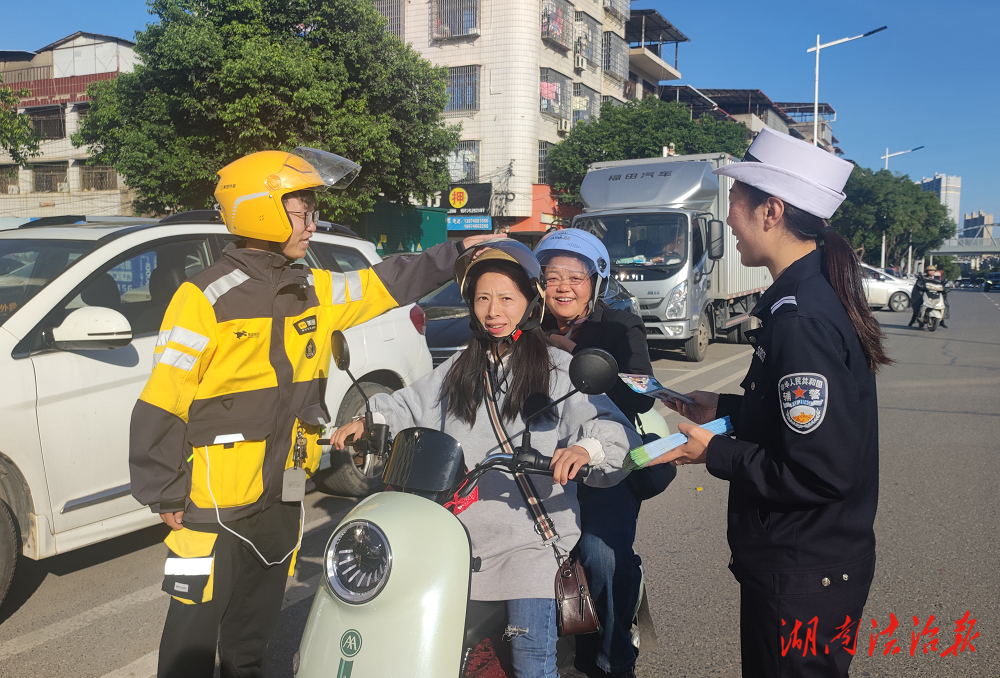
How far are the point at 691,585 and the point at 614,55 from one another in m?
38.8

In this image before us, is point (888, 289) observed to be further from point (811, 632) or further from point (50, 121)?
point (50, 121)

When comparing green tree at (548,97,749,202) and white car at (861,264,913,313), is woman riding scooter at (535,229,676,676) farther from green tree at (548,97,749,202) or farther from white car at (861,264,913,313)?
green tree at (548,97,749,202)

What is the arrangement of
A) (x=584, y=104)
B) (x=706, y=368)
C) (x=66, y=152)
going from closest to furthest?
(x=706, y=368)
(x=66, y=152)
(x=584, y=104)

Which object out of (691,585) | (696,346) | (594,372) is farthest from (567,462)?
(696,346)

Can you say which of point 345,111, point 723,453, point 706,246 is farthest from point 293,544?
point 345,111

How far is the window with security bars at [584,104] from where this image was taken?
3600cm

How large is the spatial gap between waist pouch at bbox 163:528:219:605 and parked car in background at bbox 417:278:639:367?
4.16 meters

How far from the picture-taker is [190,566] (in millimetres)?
2281

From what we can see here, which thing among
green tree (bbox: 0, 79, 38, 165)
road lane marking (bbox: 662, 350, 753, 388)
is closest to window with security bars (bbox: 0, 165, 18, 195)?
green tree (bbox: 0, 79, 38, 165)

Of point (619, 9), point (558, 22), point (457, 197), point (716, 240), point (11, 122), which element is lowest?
point (716, 240)

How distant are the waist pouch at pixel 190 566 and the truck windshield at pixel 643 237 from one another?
10678 mm

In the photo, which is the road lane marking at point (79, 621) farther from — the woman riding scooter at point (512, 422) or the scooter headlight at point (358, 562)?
the scooter headlight at point (358, 562)

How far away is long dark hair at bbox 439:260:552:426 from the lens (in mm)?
2275

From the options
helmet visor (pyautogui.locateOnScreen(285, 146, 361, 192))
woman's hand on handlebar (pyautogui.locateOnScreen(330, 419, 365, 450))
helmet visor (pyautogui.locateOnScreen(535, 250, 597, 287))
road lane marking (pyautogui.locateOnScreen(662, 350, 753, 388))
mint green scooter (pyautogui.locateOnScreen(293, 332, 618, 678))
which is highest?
helmet visor (pyautogui.locateOnScreen(285, 146, 361, 192))
